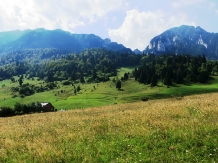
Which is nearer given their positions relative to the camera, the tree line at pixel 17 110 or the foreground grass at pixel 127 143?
the foreground grass at pixel 127 143

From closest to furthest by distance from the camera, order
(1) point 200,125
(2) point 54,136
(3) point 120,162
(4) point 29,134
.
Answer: (3) point 120,162 → (1) point 200,125 → (2) point 54,136 → (4) point 29,134

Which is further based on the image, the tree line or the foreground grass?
the tree line

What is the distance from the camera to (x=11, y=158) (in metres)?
11.4

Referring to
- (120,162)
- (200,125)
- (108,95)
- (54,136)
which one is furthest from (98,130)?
(108,95)

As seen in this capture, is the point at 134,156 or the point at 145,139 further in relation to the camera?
the point at 145,139

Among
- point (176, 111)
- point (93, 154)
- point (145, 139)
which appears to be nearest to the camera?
point (93, 154)

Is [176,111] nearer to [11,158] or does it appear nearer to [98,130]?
[98,130]

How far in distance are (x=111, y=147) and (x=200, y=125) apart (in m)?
5.09

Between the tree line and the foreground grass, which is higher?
the foreground grass

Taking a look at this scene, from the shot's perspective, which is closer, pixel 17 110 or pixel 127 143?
pixel 127 143

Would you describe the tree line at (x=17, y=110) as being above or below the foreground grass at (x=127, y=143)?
below

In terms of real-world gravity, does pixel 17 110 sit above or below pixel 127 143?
below

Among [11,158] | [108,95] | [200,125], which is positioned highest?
[200,125]

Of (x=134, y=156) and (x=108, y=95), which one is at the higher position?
(x=134, y=156)
